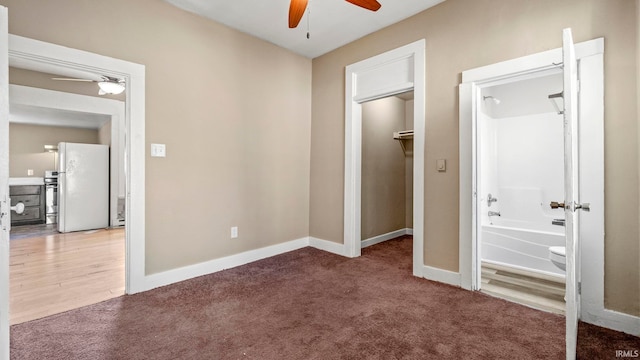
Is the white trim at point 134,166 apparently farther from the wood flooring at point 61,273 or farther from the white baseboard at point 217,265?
the wood flooring at point 61,273

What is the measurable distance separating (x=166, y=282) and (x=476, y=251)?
2.89 metres

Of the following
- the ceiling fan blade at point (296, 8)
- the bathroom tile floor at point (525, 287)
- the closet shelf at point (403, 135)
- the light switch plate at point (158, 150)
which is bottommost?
the bathroom tile floor at point (525, 287)

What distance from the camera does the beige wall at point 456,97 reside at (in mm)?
1899

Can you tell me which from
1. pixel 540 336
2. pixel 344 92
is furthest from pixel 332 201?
pixel 540 336

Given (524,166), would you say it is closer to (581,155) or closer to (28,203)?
(581,155)

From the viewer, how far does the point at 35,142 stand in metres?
7.50

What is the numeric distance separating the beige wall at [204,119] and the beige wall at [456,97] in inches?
14.8

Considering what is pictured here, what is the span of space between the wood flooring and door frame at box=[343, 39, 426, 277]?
2.54 metres

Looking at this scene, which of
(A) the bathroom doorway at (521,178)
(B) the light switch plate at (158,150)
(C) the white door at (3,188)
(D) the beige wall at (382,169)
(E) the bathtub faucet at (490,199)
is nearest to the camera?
(C) the white door at (3,188)

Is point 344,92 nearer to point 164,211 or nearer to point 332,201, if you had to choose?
point 332,201

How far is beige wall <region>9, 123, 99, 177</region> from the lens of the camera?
7.25 m

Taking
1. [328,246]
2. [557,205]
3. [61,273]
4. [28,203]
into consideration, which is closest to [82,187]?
[28,203]

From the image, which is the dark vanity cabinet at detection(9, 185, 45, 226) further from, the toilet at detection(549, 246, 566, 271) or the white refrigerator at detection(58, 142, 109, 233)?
the toilet at detection(549, 246, 566, 271)

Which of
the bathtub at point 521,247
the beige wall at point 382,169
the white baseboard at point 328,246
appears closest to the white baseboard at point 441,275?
the bathtub at point 521,247
